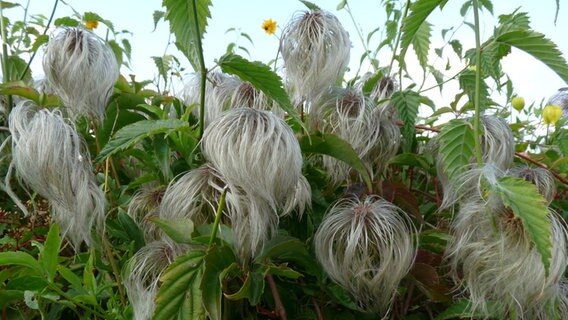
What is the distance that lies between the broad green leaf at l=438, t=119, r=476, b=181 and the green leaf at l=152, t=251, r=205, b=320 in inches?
11.1

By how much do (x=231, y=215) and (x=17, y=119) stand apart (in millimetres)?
260

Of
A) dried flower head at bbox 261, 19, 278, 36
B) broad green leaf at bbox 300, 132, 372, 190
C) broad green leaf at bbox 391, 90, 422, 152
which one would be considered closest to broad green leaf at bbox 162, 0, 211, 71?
broad green leaf at bbox 300, 132, 372, 190

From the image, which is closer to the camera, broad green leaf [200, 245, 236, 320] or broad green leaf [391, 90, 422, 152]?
broad green leaf [200, 245, 236, 320]

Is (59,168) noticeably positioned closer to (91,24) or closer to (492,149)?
(492,149)

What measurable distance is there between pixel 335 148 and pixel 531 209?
212 mm

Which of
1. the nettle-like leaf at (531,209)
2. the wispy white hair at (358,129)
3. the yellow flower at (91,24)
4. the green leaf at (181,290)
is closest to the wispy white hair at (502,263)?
the nettle-like leaf at (531,209)

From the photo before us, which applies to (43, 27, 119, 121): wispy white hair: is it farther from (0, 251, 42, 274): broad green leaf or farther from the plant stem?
the plant stem

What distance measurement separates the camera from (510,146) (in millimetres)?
814

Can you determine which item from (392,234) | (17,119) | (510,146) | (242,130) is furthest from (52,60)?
(510,146)

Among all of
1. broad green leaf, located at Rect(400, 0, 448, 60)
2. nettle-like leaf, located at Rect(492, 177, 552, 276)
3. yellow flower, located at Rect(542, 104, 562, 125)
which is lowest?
yellow flower, located at Rect(542, 104, 562, 125)

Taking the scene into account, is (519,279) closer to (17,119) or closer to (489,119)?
(489,119)

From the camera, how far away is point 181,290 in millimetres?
633

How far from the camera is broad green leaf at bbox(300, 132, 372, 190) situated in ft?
2.37

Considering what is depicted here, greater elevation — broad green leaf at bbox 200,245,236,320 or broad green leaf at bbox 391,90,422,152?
broad green leaf at bbox 391,90,422,152
